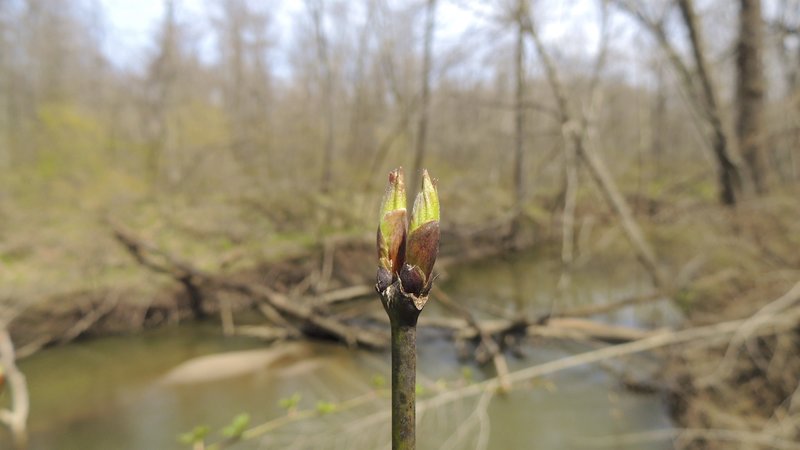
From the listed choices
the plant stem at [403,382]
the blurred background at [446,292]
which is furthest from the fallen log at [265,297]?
the plant stem at [403,382]

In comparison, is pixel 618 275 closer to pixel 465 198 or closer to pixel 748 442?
pixel 465 198

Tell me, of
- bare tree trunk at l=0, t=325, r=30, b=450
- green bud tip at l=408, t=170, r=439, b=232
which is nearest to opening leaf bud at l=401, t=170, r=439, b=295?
green bud tip at l=408, t=170, r=439, b=232

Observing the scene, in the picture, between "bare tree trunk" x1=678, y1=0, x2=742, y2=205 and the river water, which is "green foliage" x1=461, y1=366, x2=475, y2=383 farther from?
"bare tree trunk" x1=678, y1=0, x2=742, y2=205

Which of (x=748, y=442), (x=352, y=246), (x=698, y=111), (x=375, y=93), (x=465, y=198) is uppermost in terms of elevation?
(x=375, y=93)

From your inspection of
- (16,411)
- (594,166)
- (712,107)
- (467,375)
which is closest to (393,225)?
(467,375)

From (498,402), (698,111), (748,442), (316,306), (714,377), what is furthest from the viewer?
(316,306)

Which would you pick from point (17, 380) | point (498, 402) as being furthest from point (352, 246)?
point (17, 380)

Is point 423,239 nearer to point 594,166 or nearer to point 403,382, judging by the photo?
point 403,382
